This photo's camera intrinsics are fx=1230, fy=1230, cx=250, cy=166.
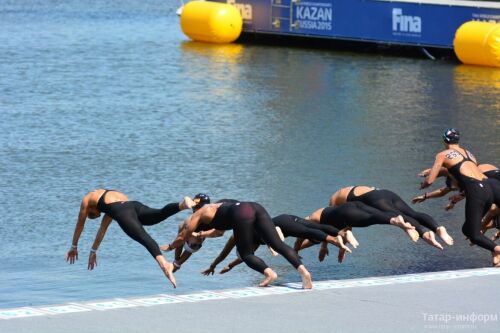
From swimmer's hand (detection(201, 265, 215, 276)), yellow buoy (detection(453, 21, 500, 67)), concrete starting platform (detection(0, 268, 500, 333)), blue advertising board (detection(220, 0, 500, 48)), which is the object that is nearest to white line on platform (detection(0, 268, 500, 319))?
concrete starting platform (detection(0, 268, 500, 333))

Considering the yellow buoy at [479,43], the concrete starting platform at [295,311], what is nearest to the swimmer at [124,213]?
the concrete starting platform at [295,311]

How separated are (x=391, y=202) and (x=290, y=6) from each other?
119ft

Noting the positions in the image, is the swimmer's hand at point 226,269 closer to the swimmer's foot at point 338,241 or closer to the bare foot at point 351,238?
the swimmer's foot at point 338,241

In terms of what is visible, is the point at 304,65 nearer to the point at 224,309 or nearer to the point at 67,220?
the point at 67,220

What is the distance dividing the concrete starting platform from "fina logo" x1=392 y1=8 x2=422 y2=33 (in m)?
33.6

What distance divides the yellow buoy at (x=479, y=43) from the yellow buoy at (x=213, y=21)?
11.0m

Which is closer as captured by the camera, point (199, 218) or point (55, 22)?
point (199, 218)

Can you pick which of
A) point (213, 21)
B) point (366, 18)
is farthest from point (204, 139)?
point (213, 21)

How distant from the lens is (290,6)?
172 ft

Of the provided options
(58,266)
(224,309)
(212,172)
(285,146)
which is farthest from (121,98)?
(224,309)

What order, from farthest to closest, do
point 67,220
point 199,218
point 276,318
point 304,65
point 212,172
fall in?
1. point 304,65
2. point 212,172
3. point 67,220
4. point 199,218
5. point 276,318

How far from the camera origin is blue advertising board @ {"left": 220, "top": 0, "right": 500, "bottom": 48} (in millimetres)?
46938

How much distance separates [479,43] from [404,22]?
5.18m

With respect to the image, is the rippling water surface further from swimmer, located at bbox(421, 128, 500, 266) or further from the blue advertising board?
swimmer, located at bbox(421, 128, 500, 266)
